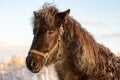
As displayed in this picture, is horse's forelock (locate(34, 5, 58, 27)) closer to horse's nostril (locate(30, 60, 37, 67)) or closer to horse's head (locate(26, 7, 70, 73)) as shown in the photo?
horse's head (locate(26, 7, 70, 73))

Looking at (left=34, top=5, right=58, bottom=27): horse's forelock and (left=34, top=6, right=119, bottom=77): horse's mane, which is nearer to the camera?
(left=34, top=6, right=119, bottom=77): horse's mane

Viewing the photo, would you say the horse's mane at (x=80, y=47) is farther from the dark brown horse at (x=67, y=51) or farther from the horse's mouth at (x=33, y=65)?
the horse's mouth at (x=33, y=65)

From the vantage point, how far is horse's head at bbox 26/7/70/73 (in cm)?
1185

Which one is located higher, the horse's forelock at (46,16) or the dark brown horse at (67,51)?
the horse's forelock at (46,16)

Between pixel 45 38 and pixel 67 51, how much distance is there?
68 cm

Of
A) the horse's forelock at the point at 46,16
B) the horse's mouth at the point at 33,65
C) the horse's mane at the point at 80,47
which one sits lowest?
the horse's mouth at the point at 33,65

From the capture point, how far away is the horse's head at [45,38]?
467 inches

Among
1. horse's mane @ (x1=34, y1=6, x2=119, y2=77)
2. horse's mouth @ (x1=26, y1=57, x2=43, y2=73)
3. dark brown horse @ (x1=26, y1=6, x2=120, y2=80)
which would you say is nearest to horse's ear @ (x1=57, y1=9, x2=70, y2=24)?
dark brown horse @ (x1=26, y1=6, x2=120, y2=80)

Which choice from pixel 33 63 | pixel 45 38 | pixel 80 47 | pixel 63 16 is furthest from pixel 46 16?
pixel 33 63

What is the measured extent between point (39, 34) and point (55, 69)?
3.46 ft

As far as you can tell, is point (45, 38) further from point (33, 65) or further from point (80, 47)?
point (80, 47)

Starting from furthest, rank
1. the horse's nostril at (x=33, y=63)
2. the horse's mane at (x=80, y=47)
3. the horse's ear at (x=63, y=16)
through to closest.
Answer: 1. the horse's ear at (x=63, y=16)
2. the horse's mane at (x=80, y=47)
3. the horse's nostril at (x=33, y=63)

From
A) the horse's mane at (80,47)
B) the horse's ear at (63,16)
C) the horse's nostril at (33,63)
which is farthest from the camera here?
the horse's ear at (63,16)

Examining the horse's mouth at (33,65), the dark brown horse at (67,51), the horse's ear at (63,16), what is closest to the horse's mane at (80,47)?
the dark brown horse at (67,51)
